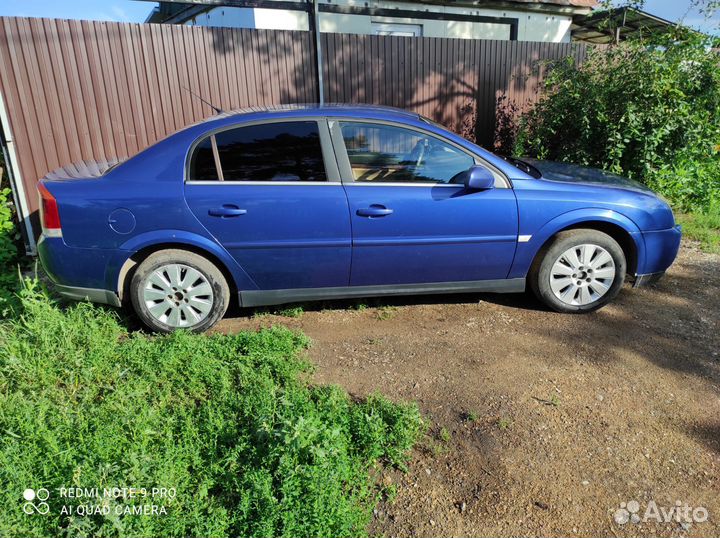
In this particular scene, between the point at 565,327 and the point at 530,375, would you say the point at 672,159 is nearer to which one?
the point at 565,327

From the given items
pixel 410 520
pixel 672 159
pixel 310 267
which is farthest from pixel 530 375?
pixel 672 159

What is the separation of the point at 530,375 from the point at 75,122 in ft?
18.6

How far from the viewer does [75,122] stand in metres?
6.16

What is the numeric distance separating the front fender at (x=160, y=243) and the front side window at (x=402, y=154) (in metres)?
1.17

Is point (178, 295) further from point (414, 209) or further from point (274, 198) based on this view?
point (414, 209)

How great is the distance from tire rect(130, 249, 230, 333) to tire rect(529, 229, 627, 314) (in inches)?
97.7

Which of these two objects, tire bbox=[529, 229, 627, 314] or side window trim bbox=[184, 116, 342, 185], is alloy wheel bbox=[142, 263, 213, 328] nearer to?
side window trim bbox=[184, 116, 342, 185]

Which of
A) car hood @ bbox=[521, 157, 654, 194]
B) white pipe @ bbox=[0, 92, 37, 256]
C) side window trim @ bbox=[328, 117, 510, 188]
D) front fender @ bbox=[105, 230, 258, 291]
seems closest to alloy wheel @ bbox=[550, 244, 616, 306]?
car hood @ bbox=[521, 157, 654, 194]

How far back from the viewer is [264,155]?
393cm

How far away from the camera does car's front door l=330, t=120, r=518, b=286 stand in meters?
3.91

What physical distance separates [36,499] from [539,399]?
2676 millimetres

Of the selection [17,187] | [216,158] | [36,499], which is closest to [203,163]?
[216,158]

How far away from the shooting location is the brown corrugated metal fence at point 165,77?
592 centimetres

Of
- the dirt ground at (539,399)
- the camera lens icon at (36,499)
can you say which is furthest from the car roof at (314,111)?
the camera lens icon at (36,499)
